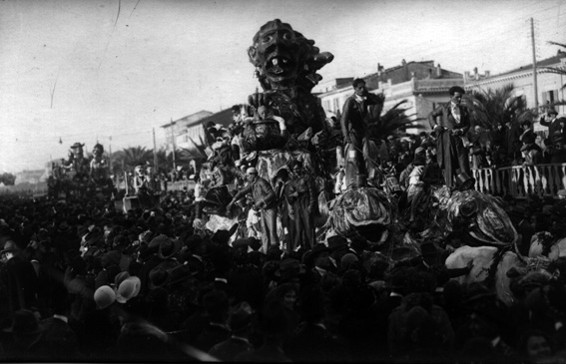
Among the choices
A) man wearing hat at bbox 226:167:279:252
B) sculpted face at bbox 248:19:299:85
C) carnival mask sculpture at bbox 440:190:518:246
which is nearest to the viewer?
carnival mask sculpture at bbox 440:190:518:246

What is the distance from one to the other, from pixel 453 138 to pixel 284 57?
352 cm

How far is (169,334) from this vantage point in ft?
14.6

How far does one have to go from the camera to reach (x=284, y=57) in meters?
11.4

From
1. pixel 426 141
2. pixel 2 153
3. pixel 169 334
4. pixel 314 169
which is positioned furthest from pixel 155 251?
pixel 426 141

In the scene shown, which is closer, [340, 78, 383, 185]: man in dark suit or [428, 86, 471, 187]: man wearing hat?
[340, 78, 383, 185]: man in dark suit

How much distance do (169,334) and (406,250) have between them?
3497 millimetres

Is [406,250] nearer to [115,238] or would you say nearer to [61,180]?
[115,238]

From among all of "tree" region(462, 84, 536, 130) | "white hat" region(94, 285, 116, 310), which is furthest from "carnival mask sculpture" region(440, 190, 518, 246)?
"tree" region(462, 84, 536, 130)

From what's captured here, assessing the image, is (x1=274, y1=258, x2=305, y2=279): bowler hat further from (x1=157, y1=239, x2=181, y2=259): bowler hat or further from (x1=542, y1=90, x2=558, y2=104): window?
(x1=542, y1=90, x2=558, y2=104): window

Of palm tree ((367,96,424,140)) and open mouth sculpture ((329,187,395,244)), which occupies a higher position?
palm tree ((367,96,424,140))

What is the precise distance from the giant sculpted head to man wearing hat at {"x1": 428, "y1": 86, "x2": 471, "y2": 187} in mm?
2862

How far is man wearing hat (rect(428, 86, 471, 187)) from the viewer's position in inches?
383

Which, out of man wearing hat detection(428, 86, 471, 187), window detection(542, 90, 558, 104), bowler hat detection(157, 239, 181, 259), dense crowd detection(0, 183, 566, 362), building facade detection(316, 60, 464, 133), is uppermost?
building facade detection(316, 60, 464, 133)

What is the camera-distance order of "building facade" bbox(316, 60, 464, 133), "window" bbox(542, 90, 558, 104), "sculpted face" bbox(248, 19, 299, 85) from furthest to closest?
"building facade" bbox(316, 60, 464, 133) < "window" bbox(542, 90, 558, 104) < "sculpted face" bbox(248, 19, 299, 85)
